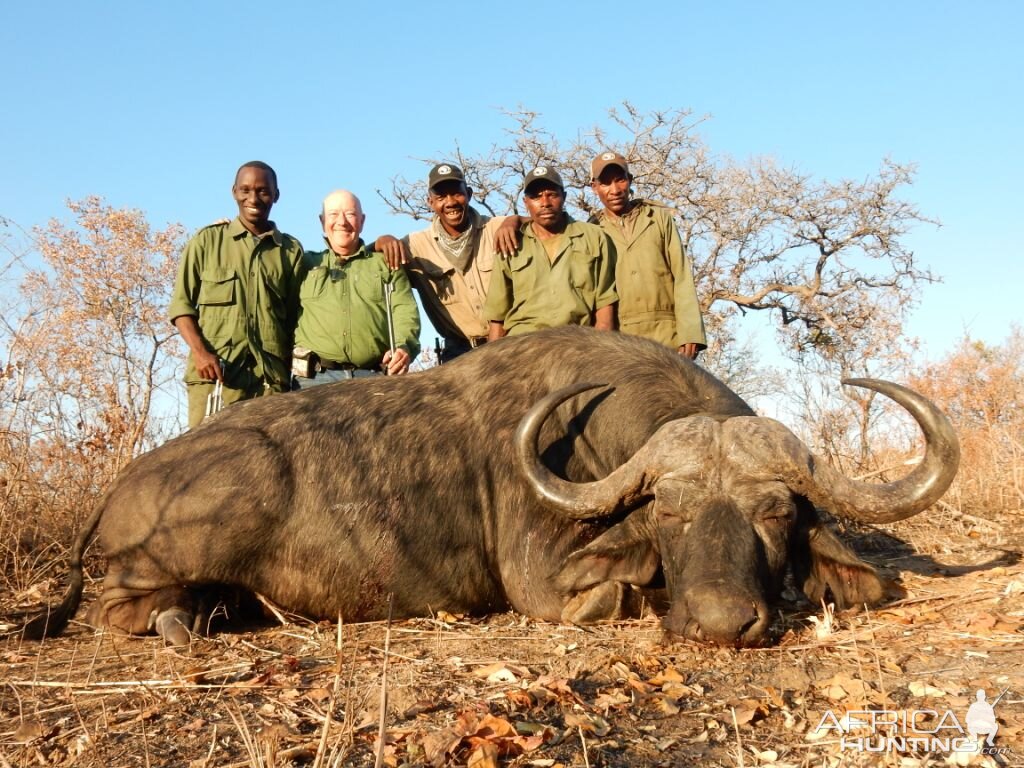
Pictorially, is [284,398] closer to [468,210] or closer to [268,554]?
[268,554]

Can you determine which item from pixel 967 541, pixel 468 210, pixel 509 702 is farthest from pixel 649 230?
pixel 509 702

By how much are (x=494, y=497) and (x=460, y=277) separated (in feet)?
9.46

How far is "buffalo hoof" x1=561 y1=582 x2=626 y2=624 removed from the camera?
171 inches

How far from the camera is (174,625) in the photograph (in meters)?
4.27

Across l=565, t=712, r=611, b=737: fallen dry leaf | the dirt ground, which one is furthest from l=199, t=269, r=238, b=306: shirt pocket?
l=565, t=712, r=611, b=737: fallen dry leaf

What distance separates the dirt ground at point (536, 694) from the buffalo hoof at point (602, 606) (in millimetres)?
115

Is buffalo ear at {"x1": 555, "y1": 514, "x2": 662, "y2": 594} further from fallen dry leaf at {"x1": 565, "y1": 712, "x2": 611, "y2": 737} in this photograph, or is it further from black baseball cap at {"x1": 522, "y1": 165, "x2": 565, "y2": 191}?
black baseball cap at {"x1": 522, "y1": 165, "x2": 565, "y2": 191}

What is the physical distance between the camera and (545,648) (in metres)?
3.91

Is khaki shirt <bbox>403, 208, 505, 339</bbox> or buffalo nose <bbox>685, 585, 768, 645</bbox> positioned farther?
khaki shirt <bbox>403, 208, 505, 339</bbox>

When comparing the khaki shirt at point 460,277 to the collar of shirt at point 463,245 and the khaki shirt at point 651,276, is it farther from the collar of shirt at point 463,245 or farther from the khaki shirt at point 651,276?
the khaki shirt at point 651,276

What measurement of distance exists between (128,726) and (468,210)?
5352 millimetres

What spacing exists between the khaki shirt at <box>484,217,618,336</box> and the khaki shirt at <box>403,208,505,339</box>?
489 millimetres

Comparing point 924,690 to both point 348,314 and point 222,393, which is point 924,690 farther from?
point 222,393

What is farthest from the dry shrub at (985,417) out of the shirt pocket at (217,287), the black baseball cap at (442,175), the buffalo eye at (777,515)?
the shirt pocket at (217,287)
